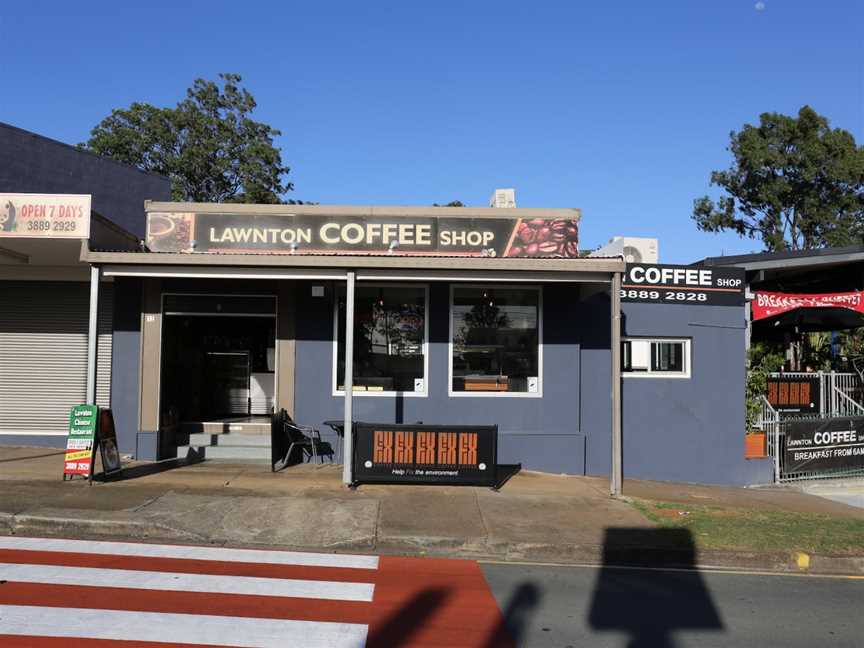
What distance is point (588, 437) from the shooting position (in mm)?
11945

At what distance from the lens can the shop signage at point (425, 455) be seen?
32.2 feet

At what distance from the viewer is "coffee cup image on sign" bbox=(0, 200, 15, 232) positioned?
10.2m

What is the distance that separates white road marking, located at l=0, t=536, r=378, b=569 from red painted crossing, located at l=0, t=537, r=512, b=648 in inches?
0.4

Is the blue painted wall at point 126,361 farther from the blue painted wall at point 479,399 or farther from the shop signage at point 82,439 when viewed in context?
the blue painted wall at point 479,399

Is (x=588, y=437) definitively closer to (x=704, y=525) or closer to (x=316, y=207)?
(x=704, y=525)

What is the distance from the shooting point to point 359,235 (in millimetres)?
11820

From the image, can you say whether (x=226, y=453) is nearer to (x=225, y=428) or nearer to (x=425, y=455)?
(x=225, y=428)

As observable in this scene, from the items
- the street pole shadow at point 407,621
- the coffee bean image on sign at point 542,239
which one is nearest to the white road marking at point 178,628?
the street pole shadow at point 407,621

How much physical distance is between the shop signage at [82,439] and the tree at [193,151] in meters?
26.4

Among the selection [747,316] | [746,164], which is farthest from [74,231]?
[746,164]

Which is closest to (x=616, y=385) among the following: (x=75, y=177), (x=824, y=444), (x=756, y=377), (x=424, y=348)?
(x=424, y=348)

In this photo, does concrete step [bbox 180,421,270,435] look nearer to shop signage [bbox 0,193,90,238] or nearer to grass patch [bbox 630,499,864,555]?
shop signage [bbox 0,193,90,238]

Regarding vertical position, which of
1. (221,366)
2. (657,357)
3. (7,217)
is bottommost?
(221,366)

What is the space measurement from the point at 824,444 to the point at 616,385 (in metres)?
5.79
